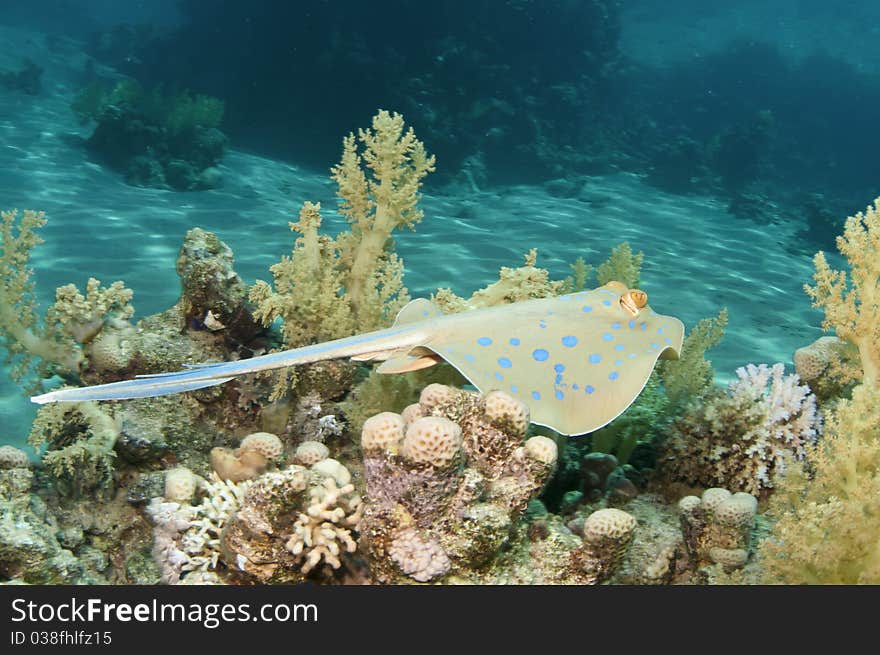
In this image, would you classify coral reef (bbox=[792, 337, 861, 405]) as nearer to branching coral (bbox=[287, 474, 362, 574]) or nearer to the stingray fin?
the stingray fin

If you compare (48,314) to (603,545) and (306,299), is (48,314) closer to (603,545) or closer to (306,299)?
(306,299)

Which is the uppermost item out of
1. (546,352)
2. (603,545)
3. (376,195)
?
(376,195)

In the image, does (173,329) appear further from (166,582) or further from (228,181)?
(228,181)

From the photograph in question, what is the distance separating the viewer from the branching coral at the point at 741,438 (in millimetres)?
4320

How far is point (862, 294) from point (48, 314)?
630cm

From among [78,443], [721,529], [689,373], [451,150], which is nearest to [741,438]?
[689,373]

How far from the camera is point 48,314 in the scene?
463 centimetres

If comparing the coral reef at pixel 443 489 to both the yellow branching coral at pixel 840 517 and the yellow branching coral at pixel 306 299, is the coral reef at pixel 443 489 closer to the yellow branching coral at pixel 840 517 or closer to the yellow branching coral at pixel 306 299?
the yellow branching coral at pixel 840 517

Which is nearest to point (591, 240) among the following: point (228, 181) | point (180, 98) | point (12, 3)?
point (228, 181)

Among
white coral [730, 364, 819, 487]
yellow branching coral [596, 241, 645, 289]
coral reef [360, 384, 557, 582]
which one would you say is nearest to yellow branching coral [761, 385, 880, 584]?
white coral [730, 364, 819, 487]

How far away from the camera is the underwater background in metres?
11.3

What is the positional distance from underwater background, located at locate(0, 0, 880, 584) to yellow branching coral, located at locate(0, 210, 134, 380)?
101 centimetres

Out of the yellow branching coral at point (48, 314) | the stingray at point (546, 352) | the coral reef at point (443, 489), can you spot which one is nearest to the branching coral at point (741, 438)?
the stingray at point (546, 352)

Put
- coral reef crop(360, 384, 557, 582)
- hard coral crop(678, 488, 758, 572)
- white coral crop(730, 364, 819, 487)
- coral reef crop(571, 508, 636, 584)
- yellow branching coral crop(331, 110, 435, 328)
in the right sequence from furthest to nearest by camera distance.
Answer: yellow branching coral crop(331, 110, 435, 328) → white coral crop(730, 364, 819, 487) → hard coral crop(678, 488, 758, 572) → coral reef crop(571, 508, 636, 584) → coral reef crop(360, 384, 557, 582)
